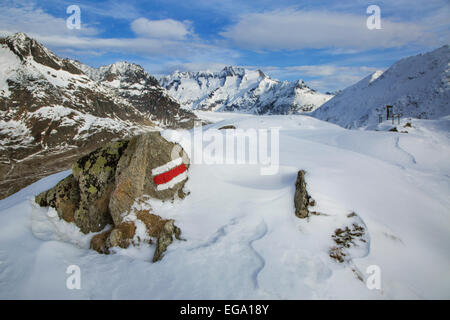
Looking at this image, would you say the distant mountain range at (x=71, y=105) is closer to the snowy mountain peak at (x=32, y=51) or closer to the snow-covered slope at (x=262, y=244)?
the snowy mountain peak at (x=32, y=51)

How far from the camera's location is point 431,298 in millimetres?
5809

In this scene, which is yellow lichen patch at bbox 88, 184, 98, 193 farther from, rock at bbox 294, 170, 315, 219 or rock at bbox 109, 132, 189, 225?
rock at bbox 294, 170, 315, 219

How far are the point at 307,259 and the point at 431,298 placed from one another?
3.06 meters

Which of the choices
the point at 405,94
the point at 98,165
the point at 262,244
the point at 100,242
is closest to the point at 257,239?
the point at 262,244

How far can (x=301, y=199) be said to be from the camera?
8.43 m

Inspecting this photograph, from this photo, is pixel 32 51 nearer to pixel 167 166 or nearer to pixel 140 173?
pixel 140 173

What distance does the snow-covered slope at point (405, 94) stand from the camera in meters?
61.2

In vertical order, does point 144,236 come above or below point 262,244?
below

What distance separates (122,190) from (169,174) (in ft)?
6.28

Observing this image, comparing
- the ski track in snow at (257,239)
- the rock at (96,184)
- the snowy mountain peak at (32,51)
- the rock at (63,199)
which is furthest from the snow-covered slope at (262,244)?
the snowy mountain peak at (32,51)

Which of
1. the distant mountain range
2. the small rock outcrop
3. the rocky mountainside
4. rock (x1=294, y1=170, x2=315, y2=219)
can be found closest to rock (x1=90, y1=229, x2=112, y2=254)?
the small rock outcrop

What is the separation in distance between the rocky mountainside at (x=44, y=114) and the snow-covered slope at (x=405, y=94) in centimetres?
10755

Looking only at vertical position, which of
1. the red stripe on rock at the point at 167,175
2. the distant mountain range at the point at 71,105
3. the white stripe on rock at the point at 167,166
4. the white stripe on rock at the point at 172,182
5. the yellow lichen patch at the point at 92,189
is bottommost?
the yellow lichen patch at the point at 92,189

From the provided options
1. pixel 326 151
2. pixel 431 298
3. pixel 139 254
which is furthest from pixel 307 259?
pixel 326 151
